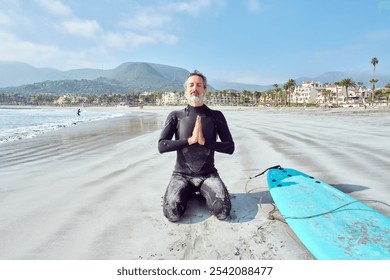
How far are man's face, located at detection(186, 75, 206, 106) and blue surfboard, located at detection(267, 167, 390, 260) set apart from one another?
5.70 ft

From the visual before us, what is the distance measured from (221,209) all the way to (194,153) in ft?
2.90

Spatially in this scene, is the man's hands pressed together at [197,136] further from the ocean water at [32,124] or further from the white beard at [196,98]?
the ocean water at [32,124]

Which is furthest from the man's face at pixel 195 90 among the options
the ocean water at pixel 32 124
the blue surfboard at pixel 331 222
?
the ocean water at pixel 32 124

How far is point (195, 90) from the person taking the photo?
381 centimetres

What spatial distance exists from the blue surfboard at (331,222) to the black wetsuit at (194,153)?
918mm

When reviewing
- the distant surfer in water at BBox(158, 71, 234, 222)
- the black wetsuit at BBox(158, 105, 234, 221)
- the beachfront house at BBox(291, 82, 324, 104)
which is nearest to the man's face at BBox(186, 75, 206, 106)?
the distant surfer in water at BBox(158, 71, 234, 222)

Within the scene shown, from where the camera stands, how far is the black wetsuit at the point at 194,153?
356 centimetres

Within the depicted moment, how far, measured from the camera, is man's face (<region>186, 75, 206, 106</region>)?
380cm

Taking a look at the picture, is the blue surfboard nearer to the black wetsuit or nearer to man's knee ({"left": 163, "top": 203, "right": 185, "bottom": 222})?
the black wetsuit

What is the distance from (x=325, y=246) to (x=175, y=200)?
1791mm

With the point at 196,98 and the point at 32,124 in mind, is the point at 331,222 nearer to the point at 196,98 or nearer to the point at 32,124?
the point at 196,98
